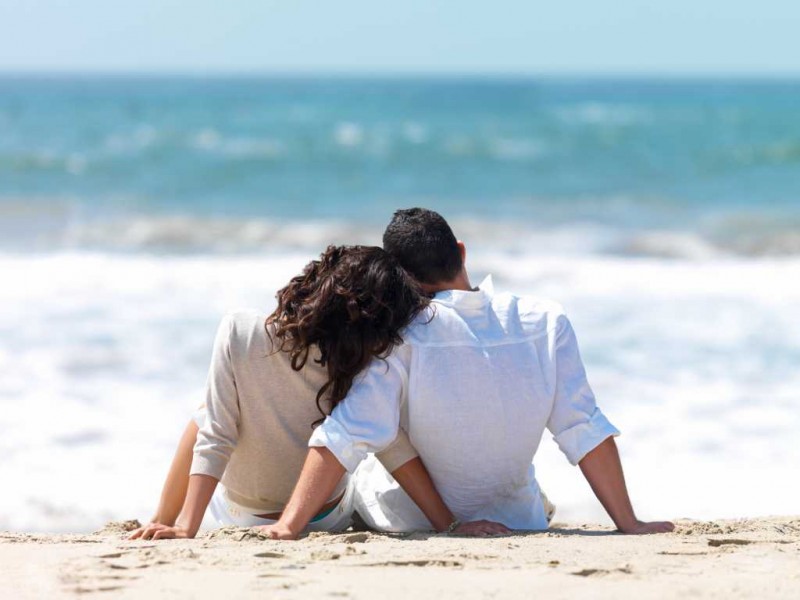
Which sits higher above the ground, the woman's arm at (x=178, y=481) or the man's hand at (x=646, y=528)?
the woman's arm at (x=178, y=481)

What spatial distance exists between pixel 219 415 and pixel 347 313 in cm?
46

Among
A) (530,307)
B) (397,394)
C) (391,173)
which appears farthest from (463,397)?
(391,173)

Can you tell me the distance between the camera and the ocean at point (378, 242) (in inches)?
186

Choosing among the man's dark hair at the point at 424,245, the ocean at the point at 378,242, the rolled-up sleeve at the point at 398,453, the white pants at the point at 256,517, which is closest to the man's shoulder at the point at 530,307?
the man's dark hair at the point at 424,245

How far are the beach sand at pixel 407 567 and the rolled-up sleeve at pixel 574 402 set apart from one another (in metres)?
0.27

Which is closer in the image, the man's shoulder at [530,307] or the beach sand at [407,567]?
the beach sand at [407,567]

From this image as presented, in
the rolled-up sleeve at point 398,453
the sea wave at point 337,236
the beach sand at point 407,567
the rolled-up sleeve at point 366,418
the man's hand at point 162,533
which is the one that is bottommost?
the beach sand at point 407,567

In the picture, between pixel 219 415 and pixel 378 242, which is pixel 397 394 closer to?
pixel 219 415

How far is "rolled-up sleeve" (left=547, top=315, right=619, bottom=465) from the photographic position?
2977 millimetres

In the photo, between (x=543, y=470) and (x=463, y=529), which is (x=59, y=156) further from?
(x=463, y=529)

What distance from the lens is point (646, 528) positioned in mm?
3119

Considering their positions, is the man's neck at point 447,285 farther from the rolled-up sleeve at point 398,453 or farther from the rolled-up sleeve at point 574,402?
the rolled-up sleeve at point 398,453

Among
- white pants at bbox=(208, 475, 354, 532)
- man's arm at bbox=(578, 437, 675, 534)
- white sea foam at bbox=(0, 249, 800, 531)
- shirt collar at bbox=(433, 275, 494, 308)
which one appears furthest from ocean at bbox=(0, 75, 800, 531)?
shirt collar at bbox=(433, 275, 494, 308)

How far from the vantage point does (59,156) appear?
18781mm
